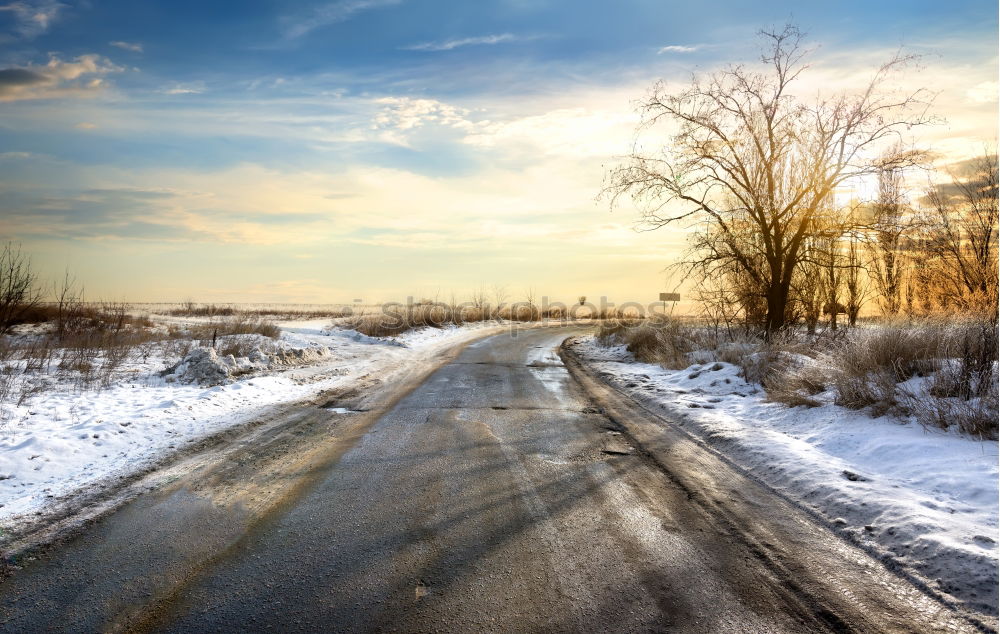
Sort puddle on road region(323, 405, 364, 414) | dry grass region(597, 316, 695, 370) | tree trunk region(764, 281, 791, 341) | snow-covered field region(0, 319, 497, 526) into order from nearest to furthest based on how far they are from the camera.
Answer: snow-covered field region(0, 319, 497, 526)
puddle on road region(323, 405, 364, 414)
dry grass region(597, 316, 695, 370)
tree trunk region(764, 281, 791, 341)

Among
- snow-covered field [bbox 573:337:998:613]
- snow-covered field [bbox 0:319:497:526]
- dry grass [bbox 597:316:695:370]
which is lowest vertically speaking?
snow-covered field [bbox 573:337:998:613]

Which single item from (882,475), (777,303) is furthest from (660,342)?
(882,475)

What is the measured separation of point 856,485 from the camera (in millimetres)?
4715

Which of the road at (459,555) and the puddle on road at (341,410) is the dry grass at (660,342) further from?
the road at (459,555)

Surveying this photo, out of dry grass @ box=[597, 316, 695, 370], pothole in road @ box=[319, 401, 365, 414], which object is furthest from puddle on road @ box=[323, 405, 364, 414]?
dry grass @ box=[597, 316, 695, 370]

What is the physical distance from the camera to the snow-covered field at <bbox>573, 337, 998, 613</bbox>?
11.5ft

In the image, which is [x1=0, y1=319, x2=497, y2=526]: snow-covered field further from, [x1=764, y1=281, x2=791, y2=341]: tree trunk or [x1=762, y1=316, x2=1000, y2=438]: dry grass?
[x1=764, y1=281, x2=791, y2=341]: tree trunk

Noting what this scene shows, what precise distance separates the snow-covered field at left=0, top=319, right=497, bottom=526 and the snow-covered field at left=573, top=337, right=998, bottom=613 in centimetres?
606

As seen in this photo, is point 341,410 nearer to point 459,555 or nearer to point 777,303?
point 459,555

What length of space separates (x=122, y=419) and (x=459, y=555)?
582cm

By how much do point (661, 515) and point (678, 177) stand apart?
11.4 m

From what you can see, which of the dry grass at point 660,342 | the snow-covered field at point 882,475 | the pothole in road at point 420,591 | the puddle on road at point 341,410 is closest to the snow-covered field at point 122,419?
the puddle on road at point 341,410

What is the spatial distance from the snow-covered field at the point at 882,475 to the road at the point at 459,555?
328 millimetres

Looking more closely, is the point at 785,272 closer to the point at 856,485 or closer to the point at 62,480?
the point at 856,485
